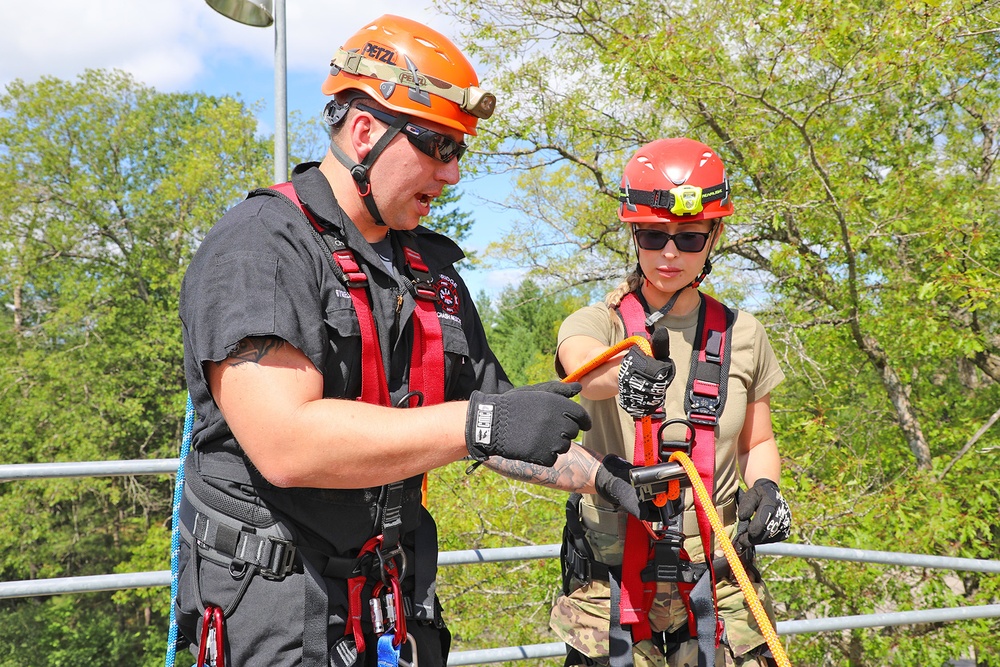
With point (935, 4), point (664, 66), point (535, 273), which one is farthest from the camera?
point (535, 273)

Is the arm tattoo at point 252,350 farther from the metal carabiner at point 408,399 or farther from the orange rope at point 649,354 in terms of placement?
the orange rope at point 649,354

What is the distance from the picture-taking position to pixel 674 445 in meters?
2.36

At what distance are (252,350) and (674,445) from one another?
1.31m

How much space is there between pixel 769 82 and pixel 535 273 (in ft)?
13.6

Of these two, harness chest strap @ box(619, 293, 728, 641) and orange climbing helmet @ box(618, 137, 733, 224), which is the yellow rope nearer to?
harness chest strap @ box(619, 293, 728, 641)

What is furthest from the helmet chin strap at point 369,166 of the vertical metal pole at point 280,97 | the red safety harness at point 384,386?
the vertical metal pole at point 280,97

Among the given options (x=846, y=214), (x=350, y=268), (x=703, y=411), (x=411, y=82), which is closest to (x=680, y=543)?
(x=703, y=411)

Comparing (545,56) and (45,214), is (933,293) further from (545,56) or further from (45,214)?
(45,214)

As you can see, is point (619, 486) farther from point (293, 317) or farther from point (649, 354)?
point (293, 317)

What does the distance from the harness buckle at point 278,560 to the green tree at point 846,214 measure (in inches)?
220

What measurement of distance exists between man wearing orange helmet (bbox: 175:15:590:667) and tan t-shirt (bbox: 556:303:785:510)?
0.63 m

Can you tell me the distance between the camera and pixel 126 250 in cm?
2286

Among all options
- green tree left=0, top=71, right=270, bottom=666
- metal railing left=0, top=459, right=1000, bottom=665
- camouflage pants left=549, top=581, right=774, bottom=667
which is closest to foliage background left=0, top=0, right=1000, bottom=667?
metal railing left=0, top=459, right=1000, bottom=665

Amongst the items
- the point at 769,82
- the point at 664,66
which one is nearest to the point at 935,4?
the point at 769,82
